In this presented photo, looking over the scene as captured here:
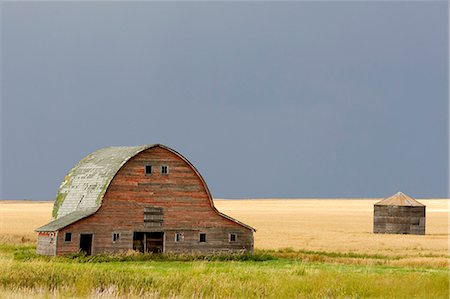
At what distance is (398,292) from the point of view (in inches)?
986

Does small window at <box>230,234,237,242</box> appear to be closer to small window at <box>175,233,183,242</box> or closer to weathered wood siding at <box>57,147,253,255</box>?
weathered wood siding at <box>57,147,253,255</box>

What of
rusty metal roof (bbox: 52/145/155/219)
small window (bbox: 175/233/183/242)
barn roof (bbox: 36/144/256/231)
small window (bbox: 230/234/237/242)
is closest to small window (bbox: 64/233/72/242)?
barn roof (bbox: 36/144/256/231)

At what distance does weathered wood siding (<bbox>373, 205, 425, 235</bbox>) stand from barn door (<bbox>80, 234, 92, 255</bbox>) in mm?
43559

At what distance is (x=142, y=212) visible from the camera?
48.2 m

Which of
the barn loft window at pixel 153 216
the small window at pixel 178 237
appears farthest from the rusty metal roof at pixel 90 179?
the small window at pixel 178 237

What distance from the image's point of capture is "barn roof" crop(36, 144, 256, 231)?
156 feet

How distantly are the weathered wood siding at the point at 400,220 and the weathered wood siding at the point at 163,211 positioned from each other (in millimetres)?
36998

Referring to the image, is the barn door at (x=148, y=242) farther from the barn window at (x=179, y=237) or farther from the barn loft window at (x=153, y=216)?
the barn window at (x=179, y=237)

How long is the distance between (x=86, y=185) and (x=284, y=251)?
12.0 m

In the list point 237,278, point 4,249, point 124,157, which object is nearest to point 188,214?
point 124,157

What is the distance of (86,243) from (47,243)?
81.2 inches

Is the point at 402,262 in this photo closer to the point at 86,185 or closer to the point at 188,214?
the point at 188,214

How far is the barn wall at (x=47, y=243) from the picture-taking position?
4517cm

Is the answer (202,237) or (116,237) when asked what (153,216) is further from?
(202,237)
